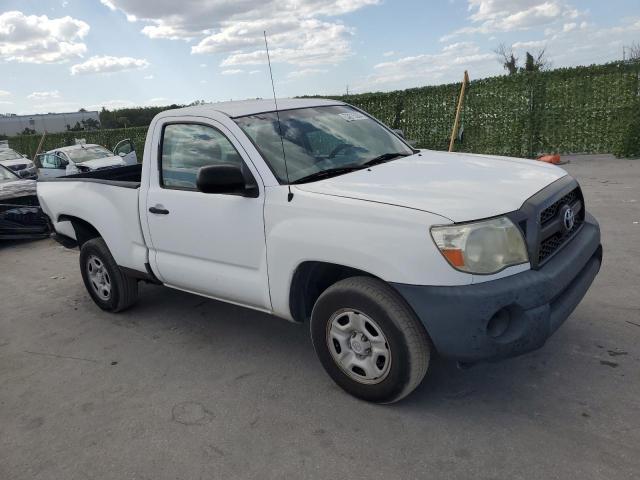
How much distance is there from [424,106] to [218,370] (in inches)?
511

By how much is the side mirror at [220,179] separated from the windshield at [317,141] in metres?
0.24

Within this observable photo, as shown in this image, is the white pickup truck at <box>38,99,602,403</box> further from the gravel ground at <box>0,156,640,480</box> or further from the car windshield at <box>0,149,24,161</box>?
the car windshield at <box>0,149,24,161</box>

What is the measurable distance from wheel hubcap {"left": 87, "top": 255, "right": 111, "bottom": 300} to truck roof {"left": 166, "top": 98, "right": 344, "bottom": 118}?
1755 mm

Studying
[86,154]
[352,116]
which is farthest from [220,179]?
[86,154]

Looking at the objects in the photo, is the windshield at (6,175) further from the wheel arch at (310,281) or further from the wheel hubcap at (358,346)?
the wheel hubcap at (358,346)

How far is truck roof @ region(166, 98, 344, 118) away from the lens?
3.93m

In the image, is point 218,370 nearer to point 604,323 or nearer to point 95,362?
point 95,362

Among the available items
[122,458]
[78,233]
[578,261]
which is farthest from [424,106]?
[122,458]

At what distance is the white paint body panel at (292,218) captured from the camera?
280 cm

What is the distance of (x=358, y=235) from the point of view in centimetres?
292

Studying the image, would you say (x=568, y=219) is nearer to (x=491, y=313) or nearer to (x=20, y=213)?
Result: (x=491, y=313)

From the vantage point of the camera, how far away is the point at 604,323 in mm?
3986

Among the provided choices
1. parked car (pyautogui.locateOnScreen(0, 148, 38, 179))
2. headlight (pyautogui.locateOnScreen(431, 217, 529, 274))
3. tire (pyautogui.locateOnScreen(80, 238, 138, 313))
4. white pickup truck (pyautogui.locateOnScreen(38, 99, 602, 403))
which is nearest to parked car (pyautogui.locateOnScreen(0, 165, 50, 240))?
tire (pyautogui.locateOnScreen(80, 238, 138, 313))

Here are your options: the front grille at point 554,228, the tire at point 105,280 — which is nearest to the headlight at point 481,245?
the front grille at point 554,228
